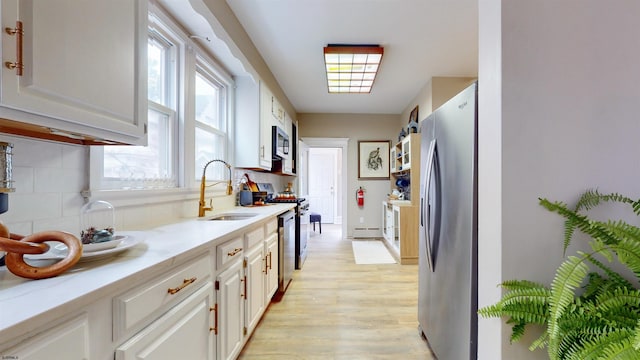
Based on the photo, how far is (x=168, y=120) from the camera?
193 centimetres

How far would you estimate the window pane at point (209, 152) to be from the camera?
234 cm

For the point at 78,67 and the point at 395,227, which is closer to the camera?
the point at 78,67

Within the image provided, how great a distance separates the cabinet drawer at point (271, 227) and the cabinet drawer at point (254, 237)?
0.12m

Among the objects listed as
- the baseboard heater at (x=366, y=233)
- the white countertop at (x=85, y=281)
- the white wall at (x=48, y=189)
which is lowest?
the baseboard heater at (x=366, y=233)

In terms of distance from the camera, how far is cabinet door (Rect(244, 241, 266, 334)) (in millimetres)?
1715

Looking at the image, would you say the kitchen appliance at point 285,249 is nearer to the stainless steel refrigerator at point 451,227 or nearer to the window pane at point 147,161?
the window pane at point 147,161

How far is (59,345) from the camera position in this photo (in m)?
0.58

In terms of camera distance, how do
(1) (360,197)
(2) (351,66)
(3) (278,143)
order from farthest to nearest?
(1) (360,197) < (3) (278,143) < (2) (351,66)

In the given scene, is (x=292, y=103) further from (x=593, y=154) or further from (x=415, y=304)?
(x=593, y=154)

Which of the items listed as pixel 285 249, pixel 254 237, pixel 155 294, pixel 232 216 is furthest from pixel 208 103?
pixel 155 294

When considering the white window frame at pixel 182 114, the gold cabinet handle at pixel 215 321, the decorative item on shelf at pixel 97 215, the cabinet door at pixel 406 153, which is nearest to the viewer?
the decorative item on shelf at pixel 97 215

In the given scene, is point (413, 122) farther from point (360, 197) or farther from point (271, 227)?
point (271, 227)

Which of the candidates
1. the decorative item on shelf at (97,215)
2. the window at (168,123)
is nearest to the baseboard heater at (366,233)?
the window at (168,123)

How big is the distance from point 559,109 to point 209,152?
100 inches
